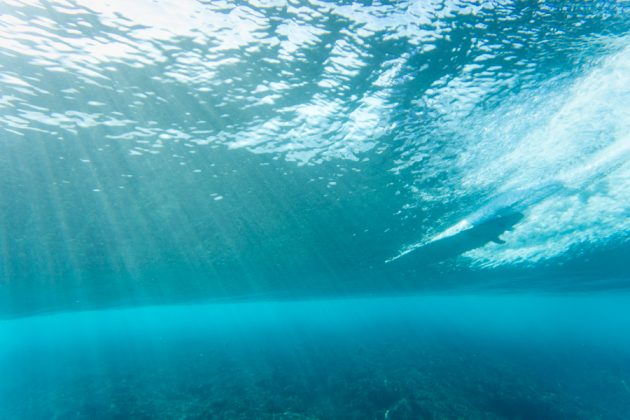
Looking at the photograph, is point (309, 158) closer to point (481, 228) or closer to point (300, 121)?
point (300, 121)

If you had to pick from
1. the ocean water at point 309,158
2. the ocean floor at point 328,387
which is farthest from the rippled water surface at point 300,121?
the ocean floor at point 328,387

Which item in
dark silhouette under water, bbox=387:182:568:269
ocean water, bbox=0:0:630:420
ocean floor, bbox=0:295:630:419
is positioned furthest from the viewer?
ocean floor, bbox=0:295:630:419

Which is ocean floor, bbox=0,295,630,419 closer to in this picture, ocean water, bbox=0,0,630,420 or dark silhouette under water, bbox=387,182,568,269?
ocean water, bbox=0,0,630,420

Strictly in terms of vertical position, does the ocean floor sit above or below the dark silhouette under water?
below

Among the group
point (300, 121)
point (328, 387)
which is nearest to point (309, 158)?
point (300, 121)

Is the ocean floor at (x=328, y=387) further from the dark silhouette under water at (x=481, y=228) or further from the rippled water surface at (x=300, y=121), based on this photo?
the rippled water surface at (x=300, y=121)

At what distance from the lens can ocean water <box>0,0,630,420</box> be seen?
6.02 metres

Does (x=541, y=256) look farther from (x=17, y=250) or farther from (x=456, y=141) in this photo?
(x=17, y=250)

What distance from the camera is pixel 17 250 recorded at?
15.9m

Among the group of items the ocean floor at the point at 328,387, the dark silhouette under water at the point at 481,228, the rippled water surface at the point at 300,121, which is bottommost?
the ocean floor at the point at 328,387

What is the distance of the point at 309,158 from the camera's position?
33.9 ft

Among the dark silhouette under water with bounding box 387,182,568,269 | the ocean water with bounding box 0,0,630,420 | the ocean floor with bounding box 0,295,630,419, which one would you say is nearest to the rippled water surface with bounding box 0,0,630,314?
the ocean water with bounding box 0,0,630,420

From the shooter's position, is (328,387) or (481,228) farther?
(328,387)

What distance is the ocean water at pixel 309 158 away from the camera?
602cm
